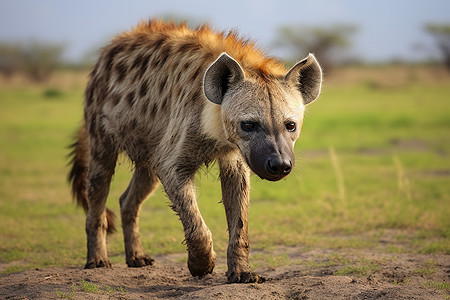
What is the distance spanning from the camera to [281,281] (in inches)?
133

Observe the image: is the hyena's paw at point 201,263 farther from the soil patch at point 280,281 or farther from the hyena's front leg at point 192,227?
the soil patch at point 280,281

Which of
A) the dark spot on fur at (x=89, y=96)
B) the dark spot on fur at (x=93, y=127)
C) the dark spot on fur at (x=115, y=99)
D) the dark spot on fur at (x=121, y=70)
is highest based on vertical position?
the dark spot on fur at (x=121, y=70)

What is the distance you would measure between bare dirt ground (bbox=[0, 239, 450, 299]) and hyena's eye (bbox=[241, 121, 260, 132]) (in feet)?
2.61

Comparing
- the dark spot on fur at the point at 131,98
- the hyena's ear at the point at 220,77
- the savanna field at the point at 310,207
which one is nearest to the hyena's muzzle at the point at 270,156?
the hyena's ear at the point at 220,77

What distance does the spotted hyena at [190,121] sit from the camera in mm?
3031

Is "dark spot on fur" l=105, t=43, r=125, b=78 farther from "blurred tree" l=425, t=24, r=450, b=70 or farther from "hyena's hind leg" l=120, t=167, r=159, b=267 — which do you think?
"blurred tree" l=425, t=24, r=450, b=70

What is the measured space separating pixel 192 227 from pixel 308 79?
3.27 feet

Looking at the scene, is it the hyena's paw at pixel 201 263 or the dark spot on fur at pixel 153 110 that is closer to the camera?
the hyena's paw at pixel 201 263

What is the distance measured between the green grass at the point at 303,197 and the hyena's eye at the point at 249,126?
0.58m

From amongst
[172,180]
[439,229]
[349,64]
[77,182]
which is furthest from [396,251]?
[349,64]

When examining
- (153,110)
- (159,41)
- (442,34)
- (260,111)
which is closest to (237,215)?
(260,111)

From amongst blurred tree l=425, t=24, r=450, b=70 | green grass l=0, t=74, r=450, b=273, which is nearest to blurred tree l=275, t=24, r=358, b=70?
blurred tree l=425, t=24, r=450, b=70

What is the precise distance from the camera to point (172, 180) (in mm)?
3316

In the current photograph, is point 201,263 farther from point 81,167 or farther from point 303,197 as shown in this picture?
point 303,197
